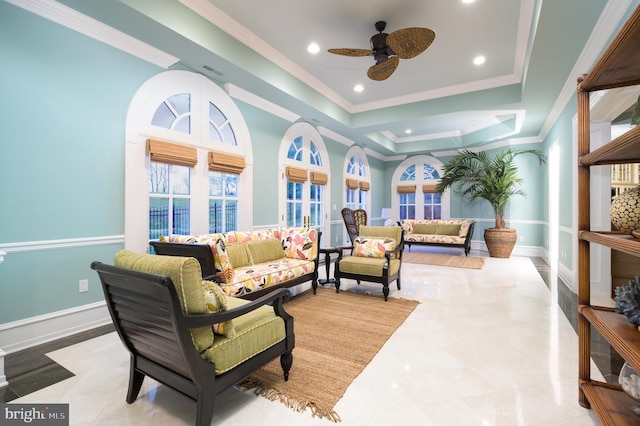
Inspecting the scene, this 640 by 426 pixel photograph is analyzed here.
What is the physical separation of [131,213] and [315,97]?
3412 mm

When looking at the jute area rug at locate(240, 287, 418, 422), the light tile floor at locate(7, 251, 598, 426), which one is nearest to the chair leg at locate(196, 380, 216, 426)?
the light tile floor at locate(7, 251, 598, 426)

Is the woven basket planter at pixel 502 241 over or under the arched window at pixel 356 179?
under

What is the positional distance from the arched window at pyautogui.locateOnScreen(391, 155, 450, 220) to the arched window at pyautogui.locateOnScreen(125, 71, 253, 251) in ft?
20.5

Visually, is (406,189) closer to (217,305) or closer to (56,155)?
(56,155)

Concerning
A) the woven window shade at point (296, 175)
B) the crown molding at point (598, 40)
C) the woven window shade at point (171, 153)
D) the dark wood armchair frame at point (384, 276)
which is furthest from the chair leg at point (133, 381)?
the crown molding at point (598, 40)

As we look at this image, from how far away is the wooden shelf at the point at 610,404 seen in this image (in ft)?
4.78

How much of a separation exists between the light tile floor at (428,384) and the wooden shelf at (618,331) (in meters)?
0.56

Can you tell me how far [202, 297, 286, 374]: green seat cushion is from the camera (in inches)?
61.3

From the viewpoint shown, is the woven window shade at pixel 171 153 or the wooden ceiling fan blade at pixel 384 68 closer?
the woven window shade at pixel 171 153

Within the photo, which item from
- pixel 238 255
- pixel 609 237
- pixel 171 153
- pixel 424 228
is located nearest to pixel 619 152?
pixel 609 237

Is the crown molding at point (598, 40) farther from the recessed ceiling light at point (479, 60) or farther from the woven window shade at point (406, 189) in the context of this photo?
A: the woven window shade at point (406, 189)

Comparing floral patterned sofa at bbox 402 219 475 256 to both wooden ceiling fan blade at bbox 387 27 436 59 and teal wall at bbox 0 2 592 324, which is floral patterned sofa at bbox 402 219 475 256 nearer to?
wooden ceiling fan blade at bbox 387 27 436 59

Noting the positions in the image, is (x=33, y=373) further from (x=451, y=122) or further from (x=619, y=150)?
(x=451, y=122)

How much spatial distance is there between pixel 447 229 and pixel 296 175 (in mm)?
4556
